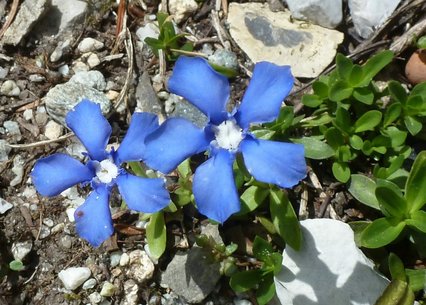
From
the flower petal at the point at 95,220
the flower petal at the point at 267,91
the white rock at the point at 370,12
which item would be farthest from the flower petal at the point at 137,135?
the white rock at the point at 370,12

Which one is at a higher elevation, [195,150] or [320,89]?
[195,150]

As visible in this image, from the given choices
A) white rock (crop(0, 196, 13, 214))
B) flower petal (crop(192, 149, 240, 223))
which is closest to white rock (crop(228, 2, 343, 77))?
flower petal (crop(192, 149, 240, 223))

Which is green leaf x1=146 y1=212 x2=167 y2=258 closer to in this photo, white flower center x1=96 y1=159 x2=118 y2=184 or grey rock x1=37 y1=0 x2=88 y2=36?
white flower center x1=96 y1=159 x2=118 y2=184

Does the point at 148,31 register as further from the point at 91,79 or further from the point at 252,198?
the point at 252,198

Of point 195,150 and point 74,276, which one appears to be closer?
point 195,150

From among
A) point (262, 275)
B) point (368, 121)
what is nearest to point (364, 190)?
point (368, 121)

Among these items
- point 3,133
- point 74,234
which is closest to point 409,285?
point 74,234

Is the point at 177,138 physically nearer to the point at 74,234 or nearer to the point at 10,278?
the point at 74,234

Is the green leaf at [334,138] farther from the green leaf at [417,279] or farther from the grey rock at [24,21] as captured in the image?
the grey rock at [24,21]
